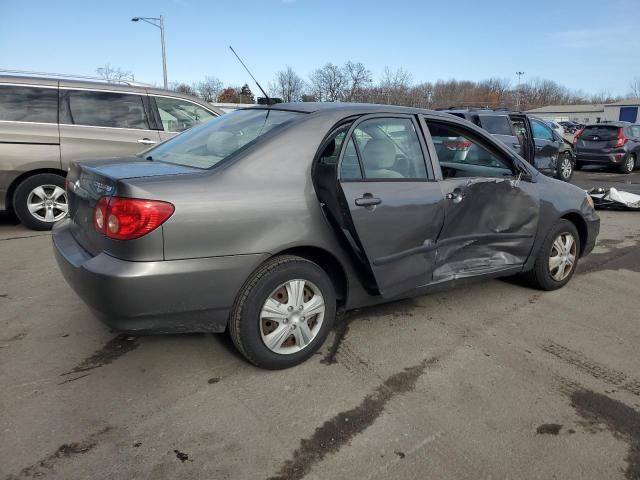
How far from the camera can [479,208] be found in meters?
3.78

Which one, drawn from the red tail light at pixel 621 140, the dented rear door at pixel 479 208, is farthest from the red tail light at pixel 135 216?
the red tail light at pixel 621 140

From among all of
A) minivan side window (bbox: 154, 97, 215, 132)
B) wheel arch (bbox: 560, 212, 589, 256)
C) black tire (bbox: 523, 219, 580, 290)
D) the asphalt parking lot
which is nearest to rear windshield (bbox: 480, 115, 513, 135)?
minivan side window (bbox: 154, 97, 215, 132)

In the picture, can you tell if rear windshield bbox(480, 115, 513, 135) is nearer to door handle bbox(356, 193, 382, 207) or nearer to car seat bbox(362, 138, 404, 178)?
car seat bbox(362, 138, 404, 178)

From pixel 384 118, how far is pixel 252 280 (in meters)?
1.45

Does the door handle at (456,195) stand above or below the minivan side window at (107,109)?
below

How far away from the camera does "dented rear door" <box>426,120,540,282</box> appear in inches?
142

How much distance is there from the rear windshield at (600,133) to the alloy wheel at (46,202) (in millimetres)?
14475

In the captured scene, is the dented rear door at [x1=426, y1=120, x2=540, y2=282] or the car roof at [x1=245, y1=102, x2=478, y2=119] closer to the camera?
the car roof at [x1=245, y1=102, x2=478, y2=119]

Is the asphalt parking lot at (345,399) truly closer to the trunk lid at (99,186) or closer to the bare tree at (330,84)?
the trunk lid at (99,186)

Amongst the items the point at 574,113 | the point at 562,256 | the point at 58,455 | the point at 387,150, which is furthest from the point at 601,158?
the point at 574,113

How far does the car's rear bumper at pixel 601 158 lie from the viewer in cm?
1465

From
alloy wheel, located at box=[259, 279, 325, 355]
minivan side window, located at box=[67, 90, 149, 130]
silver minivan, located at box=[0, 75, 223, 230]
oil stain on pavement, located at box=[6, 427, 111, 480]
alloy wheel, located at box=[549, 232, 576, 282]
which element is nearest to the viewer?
oil stain on pavement, located at box=[6, 427, 111, 480]

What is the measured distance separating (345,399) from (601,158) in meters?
14.9

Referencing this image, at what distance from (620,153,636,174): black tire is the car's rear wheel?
247 centimetres
